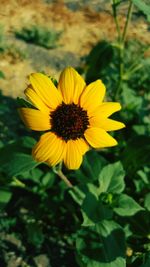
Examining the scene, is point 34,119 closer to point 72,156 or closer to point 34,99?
point 34,99

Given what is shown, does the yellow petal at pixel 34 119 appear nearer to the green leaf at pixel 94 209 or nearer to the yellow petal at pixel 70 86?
the yellow petal at pixel 70 86

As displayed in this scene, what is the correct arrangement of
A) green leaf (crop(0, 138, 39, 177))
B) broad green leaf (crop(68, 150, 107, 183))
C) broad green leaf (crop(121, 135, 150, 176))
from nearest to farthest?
green leaf (crop(0, 138, 39, 177)) < broad green leaf (crop(68, 150, 107, 183)) < broad green leaf (crop(121, 135, 150, 176))

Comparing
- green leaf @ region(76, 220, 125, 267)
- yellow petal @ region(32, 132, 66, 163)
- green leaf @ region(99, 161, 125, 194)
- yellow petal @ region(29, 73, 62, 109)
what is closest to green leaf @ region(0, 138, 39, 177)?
yellow petal @ region(32, 132, 66, 163)

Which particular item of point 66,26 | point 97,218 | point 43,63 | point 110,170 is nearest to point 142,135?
point 110,170

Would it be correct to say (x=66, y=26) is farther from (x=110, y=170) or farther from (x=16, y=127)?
(x=110, y=170)

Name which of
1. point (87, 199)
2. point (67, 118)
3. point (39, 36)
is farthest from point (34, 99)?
point (39, 36)

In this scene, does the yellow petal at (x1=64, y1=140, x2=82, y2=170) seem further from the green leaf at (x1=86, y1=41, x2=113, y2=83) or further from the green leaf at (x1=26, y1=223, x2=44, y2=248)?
the green leaf at (x1=86, y1=41, x2=113, y2=83)
